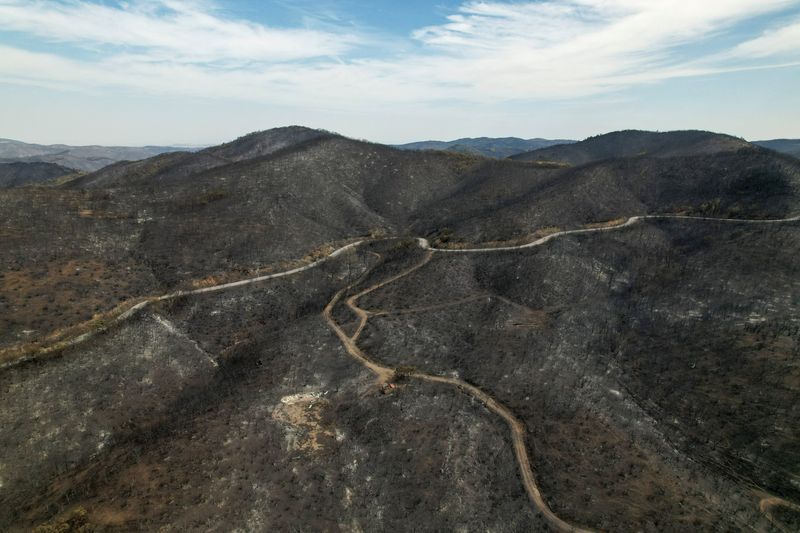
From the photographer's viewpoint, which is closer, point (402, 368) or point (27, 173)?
point (402, 368)

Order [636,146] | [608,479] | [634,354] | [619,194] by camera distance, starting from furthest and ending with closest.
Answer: [636,146]
[619,194]
[634,354]
[608,479]

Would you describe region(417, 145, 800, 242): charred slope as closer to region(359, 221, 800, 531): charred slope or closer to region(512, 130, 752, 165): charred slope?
region(359, 221, 800, 531): charred slope

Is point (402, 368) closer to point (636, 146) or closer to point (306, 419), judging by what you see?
point (306, 419)

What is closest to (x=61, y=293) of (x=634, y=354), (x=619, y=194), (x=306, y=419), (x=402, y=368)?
(x=306, y=419)

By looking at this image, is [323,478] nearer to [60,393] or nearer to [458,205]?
[60,393]

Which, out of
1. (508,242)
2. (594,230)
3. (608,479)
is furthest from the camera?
(594,230)

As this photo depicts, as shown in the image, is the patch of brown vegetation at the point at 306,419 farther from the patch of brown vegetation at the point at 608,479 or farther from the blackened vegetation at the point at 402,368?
the patch of brown vegetation at the point at 608,479

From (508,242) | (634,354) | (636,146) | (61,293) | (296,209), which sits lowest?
(634,354)
